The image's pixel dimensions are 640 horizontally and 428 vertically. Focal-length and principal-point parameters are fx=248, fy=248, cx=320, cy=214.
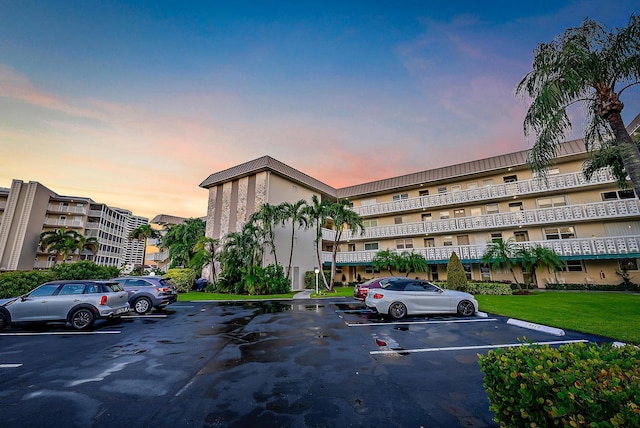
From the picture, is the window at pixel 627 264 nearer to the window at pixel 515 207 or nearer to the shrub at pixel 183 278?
the window at pixel 515 207

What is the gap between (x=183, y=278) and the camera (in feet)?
77.5

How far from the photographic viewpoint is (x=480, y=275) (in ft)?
74.2

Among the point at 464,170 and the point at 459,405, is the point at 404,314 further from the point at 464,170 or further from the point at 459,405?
the point at 464,170

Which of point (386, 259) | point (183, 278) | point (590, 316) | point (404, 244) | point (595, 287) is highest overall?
point (404, 244)

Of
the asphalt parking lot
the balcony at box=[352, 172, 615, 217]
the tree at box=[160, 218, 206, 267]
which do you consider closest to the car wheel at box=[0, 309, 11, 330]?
the asphalt parking lot

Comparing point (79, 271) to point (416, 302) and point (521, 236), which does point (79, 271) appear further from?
point (521, 236)

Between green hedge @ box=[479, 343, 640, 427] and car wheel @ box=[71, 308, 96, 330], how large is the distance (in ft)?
40.3

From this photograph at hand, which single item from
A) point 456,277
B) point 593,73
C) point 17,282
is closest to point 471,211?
point 456,277

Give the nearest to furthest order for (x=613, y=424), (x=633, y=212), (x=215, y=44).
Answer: (x=613, y=424) → (x=215, y=44) → (x=633, y=212)

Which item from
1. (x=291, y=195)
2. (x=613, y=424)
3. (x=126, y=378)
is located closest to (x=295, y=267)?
(x=291, y=195)

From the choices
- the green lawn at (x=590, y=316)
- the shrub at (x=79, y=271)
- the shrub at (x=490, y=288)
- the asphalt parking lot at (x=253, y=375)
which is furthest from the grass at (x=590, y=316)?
the shrub at (x=79, y=271)

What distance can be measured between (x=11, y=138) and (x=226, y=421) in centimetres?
2181

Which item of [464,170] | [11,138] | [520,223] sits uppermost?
[464,170]

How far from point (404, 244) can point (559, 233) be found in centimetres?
1234
